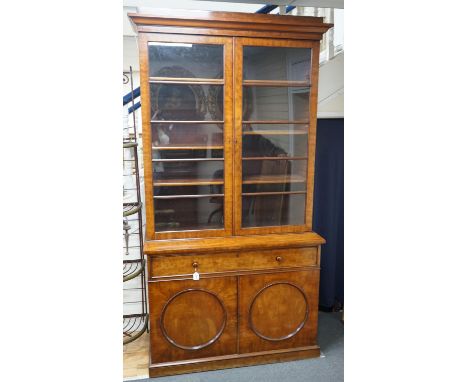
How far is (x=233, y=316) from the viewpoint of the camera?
1.90 m

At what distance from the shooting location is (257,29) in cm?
180

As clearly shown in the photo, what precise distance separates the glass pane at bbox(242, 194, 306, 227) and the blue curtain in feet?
1.28

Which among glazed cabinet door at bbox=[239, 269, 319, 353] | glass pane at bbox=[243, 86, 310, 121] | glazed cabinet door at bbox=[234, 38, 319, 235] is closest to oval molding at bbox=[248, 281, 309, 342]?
glazed cabinet door at bbox=[239, 269, 319, 353]

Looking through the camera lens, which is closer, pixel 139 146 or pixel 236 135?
pixel 236 135

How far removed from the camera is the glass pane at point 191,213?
191 centimetres

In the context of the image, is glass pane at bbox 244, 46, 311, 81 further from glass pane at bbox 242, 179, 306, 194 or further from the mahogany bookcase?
glass pane at bbox 242, 179, 306, 194

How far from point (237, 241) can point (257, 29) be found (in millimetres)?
1062

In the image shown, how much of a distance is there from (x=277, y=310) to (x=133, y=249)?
3.06 ft

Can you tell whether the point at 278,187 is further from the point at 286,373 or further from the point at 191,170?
the point at 286,373

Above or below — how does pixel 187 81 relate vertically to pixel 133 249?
above

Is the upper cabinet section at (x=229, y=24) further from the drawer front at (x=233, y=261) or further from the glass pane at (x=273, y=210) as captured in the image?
the drawer front at (x=233, y=261)

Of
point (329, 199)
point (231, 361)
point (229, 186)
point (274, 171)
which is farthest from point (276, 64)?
point (231, 361)
